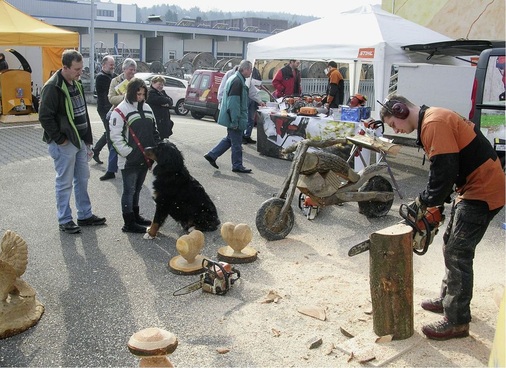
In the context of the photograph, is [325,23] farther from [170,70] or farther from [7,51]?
[170,70]

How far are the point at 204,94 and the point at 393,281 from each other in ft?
44.4

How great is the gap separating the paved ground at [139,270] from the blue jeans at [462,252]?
35 centimetres

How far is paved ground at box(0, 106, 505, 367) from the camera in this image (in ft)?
12.3

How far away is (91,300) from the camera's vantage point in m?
4.45

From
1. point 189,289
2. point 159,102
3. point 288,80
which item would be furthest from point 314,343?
point 288,80

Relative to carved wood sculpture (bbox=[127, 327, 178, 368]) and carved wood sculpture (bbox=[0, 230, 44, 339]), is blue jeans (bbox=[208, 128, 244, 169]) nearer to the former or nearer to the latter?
carved wood sculpture (bbox=[0, 230, 44, 339])

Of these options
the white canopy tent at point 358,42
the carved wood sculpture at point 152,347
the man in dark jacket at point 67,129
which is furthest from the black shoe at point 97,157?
the carved wood sculpture at point 152,347

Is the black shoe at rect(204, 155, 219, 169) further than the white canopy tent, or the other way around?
the white canopy tent

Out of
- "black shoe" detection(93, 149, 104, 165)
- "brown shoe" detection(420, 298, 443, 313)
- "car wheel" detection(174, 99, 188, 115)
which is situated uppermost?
"car wheel" detection(174, 99, 188, 115)

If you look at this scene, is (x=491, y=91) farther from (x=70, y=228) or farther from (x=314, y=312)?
(x=70, y=228)

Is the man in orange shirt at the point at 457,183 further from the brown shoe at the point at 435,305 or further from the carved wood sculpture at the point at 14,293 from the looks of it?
the carved wood sculpture at the point at 14,293

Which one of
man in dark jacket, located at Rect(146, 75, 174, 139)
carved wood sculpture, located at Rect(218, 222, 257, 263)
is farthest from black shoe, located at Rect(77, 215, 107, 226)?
man in dark jacket, located at Rect(146, 75, 174, 139)

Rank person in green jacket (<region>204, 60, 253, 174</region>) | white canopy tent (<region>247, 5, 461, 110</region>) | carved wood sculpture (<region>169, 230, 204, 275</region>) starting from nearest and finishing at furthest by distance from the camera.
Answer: carved wood sculpture (<region>169, 230, 204, 275</region>), person in green jacket (<region>204, 60, 253, 174</region>), white canopy tent (<region>247, 5, 461, 110</region>)

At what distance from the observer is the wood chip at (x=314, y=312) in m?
4.21
